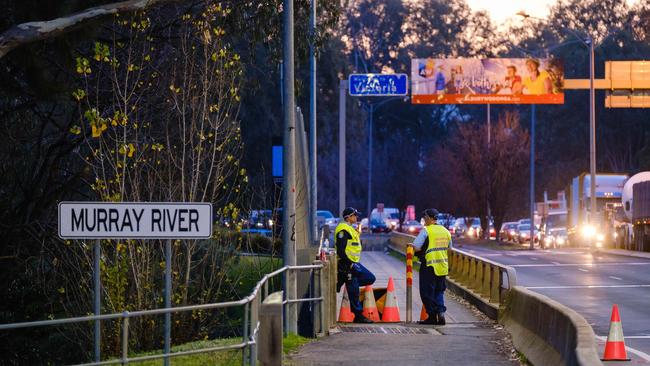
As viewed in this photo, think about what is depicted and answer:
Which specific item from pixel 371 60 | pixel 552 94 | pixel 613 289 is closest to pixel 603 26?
pixel 371 60

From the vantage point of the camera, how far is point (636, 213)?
5147 centimetres

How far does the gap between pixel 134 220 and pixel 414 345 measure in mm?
5198

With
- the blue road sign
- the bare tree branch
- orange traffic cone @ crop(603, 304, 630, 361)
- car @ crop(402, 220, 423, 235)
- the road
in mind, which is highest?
the blue road sign

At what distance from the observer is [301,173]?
76.0 feet

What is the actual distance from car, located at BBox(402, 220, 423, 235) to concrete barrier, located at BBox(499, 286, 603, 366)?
204 ft

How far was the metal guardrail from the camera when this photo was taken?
2045 cm

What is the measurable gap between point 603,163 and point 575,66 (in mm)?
8263

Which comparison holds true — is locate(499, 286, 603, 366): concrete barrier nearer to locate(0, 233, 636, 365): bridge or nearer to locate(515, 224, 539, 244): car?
locate(0, 233, 636, 365): bridge

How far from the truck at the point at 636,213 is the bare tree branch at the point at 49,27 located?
35459mm

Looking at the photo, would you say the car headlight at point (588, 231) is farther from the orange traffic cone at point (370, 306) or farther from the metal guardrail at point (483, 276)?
the orange traffic cone at point (370, 306)

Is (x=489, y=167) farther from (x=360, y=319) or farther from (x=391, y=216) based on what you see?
(x=360, y=319)

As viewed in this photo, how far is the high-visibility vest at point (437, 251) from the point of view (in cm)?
1931

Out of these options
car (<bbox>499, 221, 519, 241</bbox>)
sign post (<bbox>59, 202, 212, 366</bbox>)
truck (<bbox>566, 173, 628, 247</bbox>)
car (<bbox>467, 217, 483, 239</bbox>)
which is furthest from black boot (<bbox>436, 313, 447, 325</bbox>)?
car (<bbox>467, 217, 483, 239</bbox>)

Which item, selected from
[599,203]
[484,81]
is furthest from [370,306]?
[599,203]
